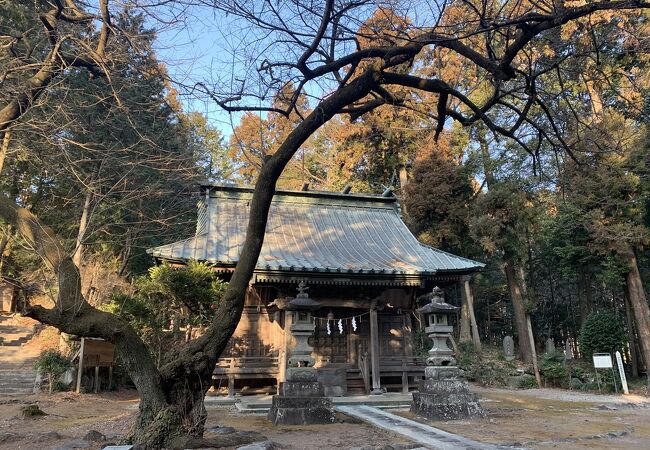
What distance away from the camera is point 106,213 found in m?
18.0

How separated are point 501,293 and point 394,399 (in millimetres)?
20660

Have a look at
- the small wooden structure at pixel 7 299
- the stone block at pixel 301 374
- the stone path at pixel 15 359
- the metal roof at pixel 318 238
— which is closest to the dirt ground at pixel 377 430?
the stone block at pixel 301 374

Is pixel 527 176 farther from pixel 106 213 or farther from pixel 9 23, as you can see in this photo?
pixel 9 23

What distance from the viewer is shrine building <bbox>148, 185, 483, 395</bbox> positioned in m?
12.6

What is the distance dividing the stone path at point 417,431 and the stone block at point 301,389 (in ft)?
3.32

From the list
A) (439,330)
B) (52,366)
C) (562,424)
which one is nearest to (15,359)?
(52,366)

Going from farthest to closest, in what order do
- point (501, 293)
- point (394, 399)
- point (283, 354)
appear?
point (501, 293), point (283, 354), point (394, 399)

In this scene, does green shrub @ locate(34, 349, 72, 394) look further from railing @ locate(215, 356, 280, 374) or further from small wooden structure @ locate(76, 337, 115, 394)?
railing @ locate(215, 356, 280, 374)

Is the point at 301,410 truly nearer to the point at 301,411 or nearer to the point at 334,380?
the point at 301,411

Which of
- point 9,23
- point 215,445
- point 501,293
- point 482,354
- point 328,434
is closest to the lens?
point 215,445

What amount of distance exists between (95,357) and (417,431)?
36.1 ft

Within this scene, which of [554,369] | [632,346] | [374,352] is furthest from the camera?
[632,346]

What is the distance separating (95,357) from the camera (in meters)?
14.1

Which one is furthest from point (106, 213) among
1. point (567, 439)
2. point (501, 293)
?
point (501, 293)
